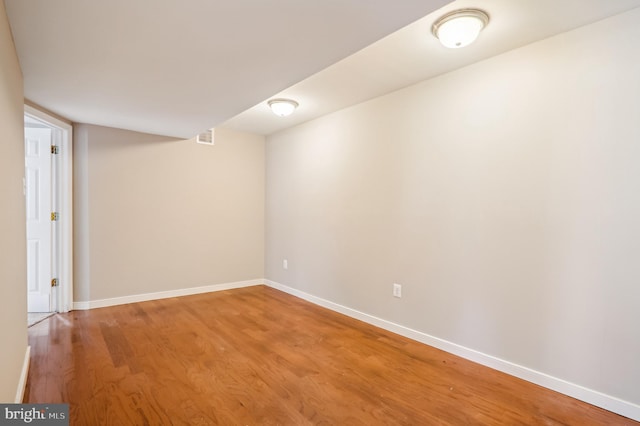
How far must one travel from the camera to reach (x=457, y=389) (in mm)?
2139

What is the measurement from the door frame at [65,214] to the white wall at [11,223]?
5.14ft

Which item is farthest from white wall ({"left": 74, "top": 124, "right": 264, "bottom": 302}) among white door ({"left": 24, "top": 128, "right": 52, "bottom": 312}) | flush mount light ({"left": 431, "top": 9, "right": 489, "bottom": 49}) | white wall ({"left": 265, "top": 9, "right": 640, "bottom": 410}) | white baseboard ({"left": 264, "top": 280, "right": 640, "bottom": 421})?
flush mount light ({"left": 431, "top": 9, "right": 489, "bottom": 49})

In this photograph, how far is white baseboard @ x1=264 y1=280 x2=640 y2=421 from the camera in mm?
1888

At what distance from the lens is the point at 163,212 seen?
418 cm

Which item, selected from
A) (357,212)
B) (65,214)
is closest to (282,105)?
(357,212)

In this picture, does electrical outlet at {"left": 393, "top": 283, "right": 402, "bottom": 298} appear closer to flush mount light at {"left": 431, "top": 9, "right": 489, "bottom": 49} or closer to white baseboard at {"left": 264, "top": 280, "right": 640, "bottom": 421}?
white baseboard at {"left": 264, "top": 280, "right": 640, "bottom": 421}

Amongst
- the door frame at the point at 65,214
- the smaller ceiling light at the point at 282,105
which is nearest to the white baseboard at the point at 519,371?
the smaller ceiling light at the point at 282,105

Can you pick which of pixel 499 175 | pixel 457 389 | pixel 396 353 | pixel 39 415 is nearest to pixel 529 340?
pixel 457 389

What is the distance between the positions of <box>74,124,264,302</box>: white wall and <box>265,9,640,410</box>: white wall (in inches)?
76.1

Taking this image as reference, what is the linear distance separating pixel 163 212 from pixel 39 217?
4.05 feet

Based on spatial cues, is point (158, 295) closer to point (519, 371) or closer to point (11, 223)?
point (11, 223)

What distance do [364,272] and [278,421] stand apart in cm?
192

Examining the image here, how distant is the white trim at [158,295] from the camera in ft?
12.2

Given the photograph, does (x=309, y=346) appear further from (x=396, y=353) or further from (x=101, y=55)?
(x=101, y=55)
